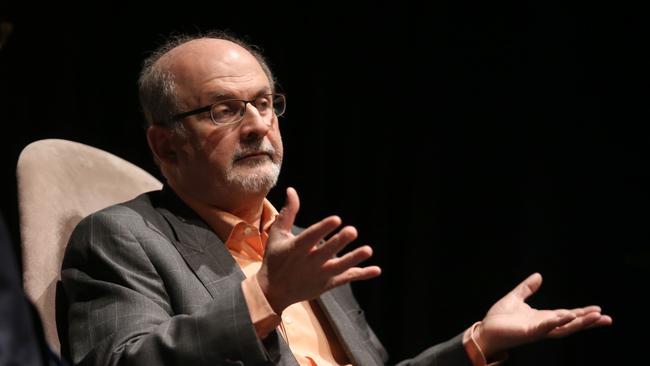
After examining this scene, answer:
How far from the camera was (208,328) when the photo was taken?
59.3 inches

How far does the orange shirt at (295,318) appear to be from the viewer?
1.91 m

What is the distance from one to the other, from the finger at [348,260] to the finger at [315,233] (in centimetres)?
5

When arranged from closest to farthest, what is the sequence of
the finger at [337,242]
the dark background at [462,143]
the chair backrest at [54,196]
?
the finger at [337,242]
the chair backrest at [54,196]
the dark background at [462,143]

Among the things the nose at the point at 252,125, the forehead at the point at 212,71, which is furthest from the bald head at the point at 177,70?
the nose at the point at 252,125

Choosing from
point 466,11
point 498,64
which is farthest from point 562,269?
point 466,11

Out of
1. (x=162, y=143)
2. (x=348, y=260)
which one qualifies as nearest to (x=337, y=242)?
(x=348, y=260)

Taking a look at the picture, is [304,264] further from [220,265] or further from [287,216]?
[220,265]

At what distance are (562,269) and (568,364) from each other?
1.18 ft

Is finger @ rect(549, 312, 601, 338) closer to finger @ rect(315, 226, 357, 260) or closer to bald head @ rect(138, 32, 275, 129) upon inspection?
finger @ rect(315, 226, 357, 260)

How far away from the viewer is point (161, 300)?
5.69 ft

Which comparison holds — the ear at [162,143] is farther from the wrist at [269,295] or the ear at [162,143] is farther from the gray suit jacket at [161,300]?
the wrist at [269,295]

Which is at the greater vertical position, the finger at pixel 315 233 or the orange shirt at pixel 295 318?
the finger at pixel 315 233

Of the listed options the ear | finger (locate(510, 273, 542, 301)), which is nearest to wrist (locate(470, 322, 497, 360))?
finger (locate(510, 273, 542, 301))

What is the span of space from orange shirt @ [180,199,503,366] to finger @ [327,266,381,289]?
1.43 ft
